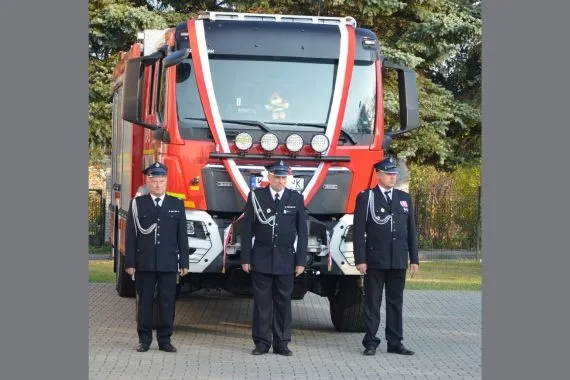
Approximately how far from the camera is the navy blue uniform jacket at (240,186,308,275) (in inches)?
515

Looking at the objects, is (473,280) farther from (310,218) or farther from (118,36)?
(310,218)

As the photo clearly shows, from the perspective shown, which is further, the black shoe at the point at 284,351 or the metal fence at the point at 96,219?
the metal fence at the point at 96,219

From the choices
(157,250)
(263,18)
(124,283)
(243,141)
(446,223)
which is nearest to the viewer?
(157,250)

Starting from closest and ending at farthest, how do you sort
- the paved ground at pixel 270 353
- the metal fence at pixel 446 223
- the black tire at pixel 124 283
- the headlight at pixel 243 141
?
1. the paved ground at pixel 270 353
2. the headlight at pixel 243 141
3. the black tire at pixel 124 283
4. the metal fence at pixel 446 223

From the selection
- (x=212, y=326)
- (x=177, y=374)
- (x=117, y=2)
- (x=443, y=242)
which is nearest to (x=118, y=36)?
(x=117, y=2)

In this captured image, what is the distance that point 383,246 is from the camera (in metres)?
13.2

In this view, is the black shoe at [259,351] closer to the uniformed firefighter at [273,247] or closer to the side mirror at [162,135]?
the uniformed firefighter at [273,247]

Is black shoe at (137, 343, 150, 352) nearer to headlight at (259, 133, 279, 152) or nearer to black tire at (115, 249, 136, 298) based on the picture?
headlight at (259, 133, 279, 152)

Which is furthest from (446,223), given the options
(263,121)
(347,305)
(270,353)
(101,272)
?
(270,353)

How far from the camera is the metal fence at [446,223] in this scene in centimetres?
3184

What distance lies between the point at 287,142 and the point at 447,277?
13.5 meters

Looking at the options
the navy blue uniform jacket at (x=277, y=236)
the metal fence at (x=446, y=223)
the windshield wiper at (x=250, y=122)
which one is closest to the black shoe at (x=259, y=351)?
the navy blue uniform jacket at (x=277, y=236)

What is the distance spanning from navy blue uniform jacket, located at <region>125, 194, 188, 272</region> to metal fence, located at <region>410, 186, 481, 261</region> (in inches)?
755

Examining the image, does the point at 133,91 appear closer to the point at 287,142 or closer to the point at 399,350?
the point at 287,142
